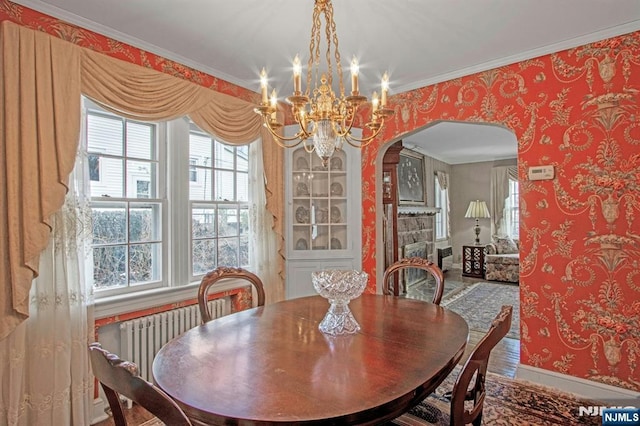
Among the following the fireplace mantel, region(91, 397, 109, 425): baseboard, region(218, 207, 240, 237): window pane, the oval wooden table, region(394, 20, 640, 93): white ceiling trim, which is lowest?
region(91, 397, 109, 425): baseboard

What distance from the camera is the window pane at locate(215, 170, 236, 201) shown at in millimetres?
3273

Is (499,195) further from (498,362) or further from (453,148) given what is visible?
(498,362)

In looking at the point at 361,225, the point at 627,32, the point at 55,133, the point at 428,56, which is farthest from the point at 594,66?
the point at 55,133

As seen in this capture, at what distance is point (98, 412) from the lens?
2.34 meters

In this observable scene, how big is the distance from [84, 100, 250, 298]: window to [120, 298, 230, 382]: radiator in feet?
0.83

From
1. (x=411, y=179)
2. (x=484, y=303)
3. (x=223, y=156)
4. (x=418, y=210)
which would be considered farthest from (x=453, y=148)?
(x=223, y=156)

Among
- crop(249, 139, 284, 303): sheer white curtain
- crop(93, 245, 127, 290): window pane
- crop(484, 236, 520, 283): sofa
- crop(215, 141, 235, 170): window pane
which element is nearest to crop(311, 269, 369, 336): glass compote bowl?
crop(93, 245, 127, 290): window pane

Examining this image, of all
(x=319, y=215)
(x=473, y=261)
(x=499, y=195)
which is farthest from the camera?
(x=499, y=195)

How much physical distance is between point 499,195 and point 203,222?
699cm

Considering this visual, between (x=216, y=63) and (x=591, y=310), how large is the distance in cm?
343

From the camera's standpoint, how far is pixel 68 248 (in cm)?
215

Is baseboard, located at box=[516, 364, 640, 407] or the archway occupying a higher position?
the archway

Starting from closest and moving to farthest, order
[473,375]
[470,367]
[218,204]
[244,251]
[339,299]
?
[470,367] < [473,375] < [339,299] < [218,204] < [244,251]

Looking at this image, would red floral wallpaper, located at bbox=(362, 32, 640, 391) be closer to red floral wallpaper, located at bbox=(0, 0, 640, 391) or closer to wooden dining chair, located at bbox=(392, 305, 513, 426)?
red floral wallpaper, located at bbox=(0, 0, 640, 391)
